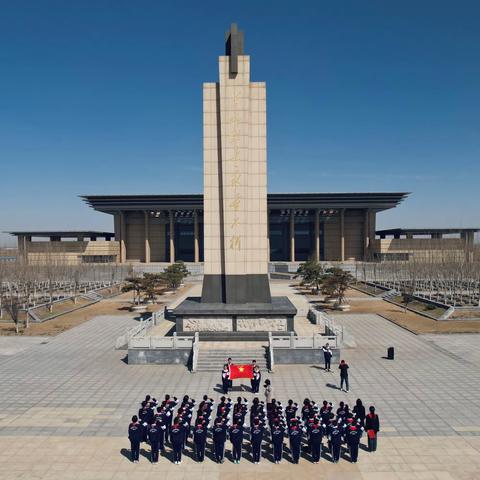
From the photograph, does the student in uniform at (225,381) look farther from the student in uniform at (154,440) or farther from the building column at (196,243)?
the building column at (196,243)

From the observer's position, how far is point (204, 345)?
24.9 metres

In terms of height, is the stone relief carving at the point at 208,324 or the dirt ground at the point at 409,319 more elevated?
the stone relief carving at the point at 208,324

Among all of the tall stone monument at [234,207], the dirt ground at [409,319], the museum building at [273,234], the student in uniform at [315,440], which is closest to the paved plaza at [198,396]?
the student in uniform at [315,440]

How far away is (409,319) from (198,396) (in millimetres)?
24633

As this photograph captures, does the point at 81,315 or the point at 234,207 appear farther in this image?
the point at 81,315

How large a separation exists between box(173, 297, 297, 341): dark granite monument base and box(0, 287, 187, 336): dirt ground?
12.6 meters

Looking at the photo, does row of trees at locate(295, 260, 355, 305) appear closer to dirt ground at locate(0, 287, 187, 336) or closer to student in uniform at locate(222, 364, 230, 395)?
dirt ground at locate(0, 287, 187, 336)

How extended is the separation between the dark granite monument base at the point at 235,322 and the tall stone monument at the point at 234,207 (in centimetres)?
6

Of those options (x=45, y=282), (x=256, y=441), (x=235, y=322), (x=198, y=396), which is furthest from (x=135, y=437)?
(x=45, y=282)

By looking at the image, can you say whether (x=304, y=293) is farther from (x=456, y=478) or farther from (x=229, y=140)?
(x=456, y=478)

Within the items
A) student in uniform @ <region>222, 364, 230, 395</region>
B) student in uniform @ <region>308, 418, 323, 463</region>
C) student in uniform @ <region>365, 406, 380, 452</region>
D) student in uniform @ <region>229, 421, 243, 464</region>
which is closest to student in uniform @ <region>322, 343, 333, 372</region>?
student in uniform @ <region>222, 364, 230, 395</region>

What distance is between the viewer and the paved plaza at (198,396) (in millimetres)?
12156

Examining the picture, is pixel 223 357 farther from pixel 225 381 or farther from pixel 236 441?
pixel 236 441

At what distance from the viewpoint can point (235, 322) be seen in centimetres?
2605
